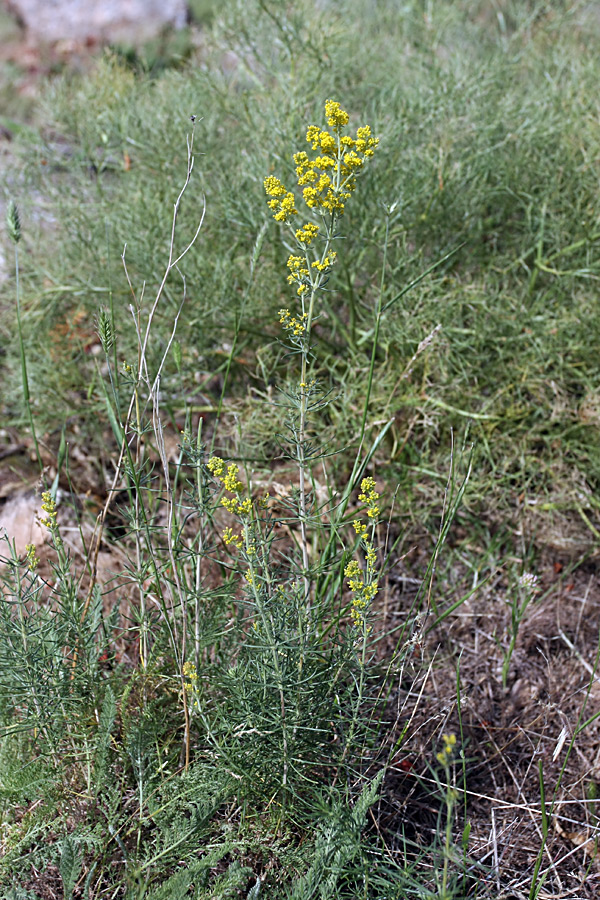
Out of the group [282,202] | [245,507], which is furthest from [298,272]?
[245,507]

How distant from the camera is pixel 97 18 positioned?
6055 millimetres

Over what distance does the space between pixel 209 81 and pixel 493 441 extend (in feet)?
5.04

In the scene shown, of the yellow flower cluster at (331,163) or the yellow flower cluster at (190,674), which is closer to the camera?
the yellow flower cluster at (331,163)

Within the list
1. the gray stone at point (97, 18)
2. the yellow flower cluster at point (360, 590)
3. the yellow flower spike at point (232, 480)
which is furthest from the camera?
the gray stone at point (97, 18)

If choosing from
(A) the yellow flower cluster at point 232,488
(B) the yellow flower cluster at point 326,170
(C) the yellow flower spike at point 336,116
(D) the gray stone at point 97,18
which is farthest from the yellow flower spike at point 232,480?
(D) the gray stone at point 97,18

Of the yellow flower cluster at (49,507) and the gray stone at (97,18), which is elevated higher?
the gray stone at (97,18)

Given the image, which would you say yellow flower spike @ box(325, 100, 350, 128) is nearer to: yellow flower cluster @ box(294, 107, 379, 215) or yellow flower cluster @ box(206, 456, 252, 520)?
yellow flower cluster @ box(294, 107, 379, 215)

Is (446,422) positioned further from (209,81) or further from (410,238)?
(209,81)

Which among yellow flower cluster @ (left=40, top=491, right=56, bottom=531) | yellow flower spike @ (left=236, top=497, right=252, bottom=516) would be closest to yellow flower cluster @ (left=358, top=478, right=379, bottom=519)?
yellow flower spike @ (left=236, top=497, right=252, bottom=516)

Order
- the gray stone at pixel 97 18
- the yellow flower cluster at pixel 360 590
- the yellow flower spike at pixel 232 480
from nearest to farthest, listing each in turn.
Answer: the yellow flower spike at pixel 232 480
the yellow flower cluster at pixel 360 590
the gray stone at pixel 97 18

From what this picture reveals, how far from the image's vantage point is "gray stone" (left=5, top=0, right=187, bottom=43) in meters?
5.75

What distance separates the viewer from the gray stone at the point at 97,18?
575 cm

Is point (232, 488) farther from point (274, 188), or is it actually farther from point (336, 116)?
point (336, 116)

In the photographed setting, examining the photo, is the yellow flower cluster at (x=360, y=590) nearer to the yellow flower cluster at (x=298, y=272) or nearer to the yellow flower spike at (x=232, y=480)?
the yellow flower spike at (x=232, y=480)
